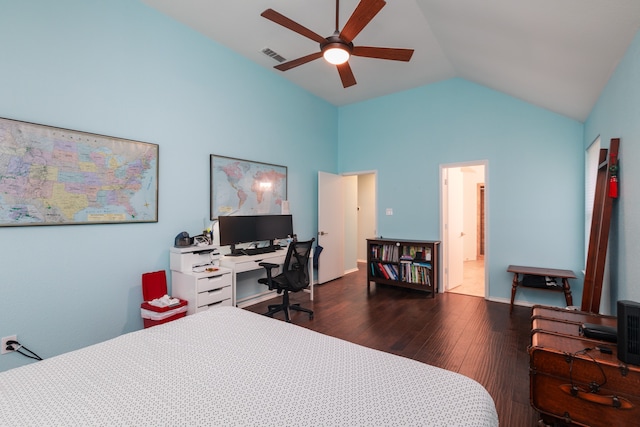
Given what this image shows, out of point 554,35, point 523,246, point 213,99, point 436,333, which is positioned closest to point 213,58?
point 213,99

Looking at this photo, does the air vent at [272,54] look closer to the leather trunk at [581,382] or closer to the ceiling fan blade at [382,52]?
the ceiling fan blade at [382,52]

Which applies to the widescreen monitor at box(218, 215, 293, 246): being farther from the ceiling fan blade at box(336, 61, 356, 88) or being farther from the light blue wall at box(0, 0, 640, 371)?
the ceiling fan blade at box(336, 61, 356, 88)

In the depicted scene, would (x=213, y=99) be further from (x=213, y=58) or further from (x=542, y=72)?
(x=542, y=72)

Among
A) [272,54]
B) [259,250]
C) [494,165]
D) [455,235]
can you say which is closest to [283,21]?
[272,54]

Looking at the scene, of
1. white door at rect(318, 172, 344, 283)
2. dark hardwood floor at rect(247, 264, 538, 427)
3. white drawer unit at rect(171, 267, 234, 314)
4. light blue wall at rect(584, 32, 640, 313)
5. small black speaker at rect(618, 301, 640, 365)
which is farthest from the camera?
white door at rect(318, 172, 344, 283)

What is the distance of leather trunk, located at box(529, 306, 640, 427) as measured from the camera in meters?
1.38

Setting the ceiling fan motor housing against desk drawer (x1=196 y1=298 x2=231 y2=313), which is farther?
desk drawer (x1=196 y1=298 x2=231 y2=313)

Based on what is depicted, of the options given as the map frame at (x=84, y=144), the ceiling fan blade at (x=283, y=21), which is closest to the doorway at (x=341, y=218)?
the map frame at (x=84, y=144)

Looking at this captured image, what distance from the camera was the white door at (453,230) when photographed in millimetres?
4594

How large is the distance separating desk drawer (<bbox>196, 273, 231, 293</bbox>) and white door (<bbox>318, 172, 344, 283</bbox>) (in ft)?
7.05

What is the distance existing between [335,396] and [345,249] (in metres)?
5.00

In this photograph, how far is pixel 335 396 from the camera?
109 centimetres

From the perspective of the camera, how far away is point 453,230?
4.77 metres

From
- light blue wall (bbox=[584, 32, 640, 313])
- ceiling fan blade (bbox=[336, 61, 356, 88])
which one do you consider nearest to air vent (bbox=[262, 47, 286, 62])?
ceiling fan blade (bbox=[336, 61, 356, 88])
